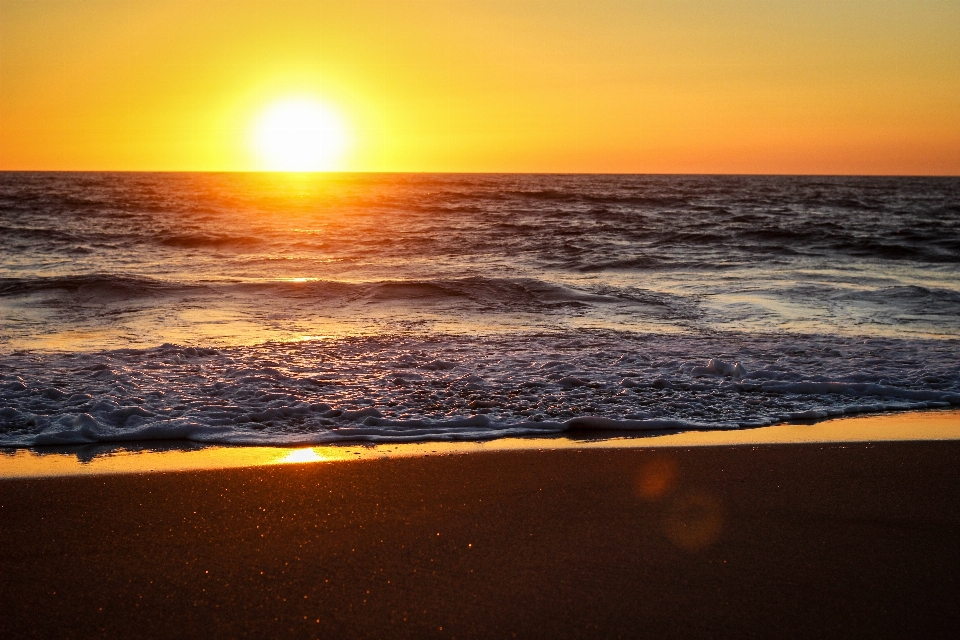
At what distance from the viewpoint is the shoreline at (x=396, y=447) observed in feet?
14.1

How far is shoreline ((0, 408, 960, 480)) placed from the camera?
14.1 ft

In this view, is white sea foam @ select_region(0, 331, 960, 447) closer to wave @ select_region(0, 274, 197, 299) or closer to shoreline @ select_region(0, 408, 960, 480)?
shoreline @ select_region(0, 408, 960, 480)

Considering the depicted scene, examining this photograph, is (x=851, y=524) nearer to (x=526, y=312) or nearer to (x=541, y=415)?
(x=541, y=415)

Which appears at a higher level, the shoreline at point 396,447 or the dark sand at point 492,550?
the dark sand at point 492,550

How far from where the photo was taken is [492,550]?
3195mm

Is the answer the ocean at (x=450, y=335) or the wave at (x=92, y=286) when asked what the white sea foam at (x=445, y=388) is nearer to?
the ocean at (x=450, y=335)

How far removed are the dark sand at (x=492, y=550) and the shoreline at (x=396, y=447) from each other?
23 centimetres

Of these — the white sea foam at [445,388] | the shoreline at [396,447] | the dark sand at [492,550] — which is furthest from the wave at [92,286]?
the dark sand at [492,550]

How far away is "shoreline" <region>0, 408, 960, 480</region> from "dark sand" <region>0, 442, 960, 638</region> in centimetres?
23

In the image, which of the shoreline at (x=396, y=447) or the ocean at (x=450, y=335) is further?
the ocean at (x=450, y=335)

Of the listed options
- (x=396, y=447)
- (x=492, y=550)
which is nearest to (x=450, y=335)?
(x=396, y=447)

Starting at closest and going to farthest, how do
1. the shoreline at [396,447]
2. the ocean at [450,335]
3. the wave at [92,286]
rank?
the shoreline at [396,447]
the ocean at [450,335]
the wave at [92,286]

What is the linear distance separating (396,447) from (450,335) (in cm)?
404

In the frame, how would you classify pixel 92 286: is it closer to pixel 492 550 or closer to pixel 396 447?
pixel 396 447
